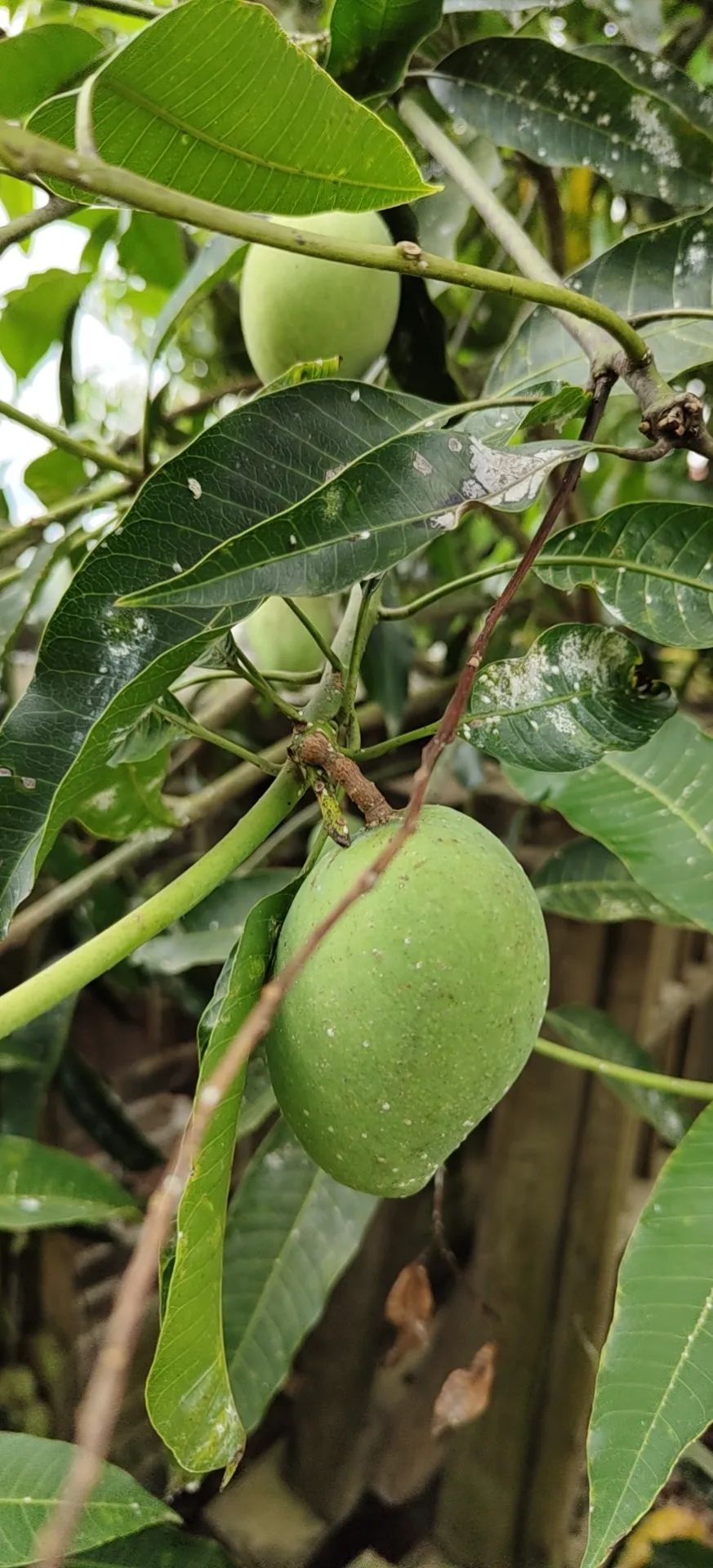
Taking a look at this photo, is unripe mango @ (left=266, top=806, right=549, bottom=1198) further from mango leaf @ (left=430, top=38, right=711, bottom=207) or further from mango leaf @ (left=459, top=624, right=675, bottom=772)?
mango leaf @ (left=430, top=38, right=711, bottom=207)

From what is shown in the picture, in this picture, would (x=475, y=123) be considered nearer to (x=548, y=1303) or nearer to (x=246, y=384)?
(x=246, y=384)

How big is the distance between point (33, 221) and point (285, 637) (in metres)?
0.40

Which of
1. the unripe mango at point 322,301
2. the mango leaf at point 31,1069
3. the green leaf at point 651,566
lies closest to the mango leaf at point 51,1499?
the mango leaf at point 31,1069

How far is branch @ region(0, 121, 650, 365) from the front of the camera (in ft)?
0.88

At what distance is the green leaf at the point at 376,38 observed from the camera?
1.92 ft

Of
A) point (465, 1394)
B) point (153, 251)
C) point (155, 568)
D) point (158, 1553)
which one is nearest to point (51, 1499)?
point (158, 1553)

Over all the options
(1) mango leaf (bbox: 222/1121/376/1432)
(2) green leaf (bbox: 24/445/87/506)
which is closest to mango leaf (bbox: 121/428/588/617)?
(1) mango leaf (bbox: 222/1121/376/1432)

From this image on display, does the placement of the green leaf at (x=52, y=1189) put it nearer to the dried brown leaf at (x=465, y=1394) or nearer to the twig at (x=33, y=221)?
the dried brown leaf at (x=465, y=1394)

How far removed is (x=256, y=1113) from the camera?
84 centimetres

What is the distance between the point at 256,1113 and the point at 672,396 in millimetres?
664

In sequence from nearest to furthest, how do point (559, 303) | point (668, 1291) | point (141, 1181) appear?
point (559, 303) → point (668, 1291) → point (141, 1181)

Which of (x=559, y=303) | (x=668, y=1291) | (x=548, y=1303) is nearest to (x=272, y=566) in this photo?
(x=559, y=303)

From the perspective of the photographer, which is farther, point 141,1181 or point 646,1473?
point 141,1181

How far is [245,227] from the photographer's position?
0.99 ft
